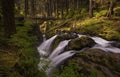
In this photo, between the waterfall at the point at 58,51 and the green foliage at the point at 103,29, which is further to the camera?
the green foliage at the point at 103,29

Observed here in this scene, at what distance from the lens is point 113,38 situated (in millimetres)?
19375

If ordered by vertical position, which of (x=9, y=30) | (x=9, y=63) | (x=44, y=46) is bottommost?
(x=44, y=46)

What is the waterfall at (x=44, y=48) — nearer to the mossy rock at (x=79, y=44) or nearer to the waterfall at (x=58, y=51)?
the waterfall at (x=58, y=51)

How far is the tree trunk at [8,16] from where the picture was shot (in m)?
9.20

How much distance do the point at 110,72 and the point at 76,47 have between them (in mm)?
4204

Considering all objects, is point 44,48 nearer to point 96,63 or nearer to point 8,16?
point 96,63

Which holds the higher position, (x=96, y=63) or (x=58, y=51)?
(x=96, y=63)

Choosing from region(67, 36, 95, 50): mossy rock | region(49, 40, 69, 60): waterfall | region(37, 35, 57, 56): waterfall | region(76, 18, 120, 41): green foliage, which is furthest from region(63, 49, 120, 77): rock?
region(76, 18, 120, 41): green foliage

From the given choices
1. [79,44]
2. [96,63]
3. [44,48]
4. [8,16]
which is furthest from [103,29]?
[8,16]

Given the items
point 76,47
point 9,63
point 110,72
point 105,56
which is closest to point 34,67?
point 9,63

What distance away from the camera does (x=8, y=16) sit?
31.6 ft

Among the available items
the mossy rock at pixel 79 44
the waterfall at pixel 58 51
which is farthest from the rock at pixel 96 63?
the waterfall at pixel 58 51

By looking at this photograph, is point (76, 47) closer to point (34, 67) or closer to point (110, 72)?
point (110, 72)

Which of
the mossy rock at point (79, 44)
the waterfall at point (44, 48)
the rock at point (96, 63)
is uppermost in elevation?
the mossy rock at point (79, 44)
